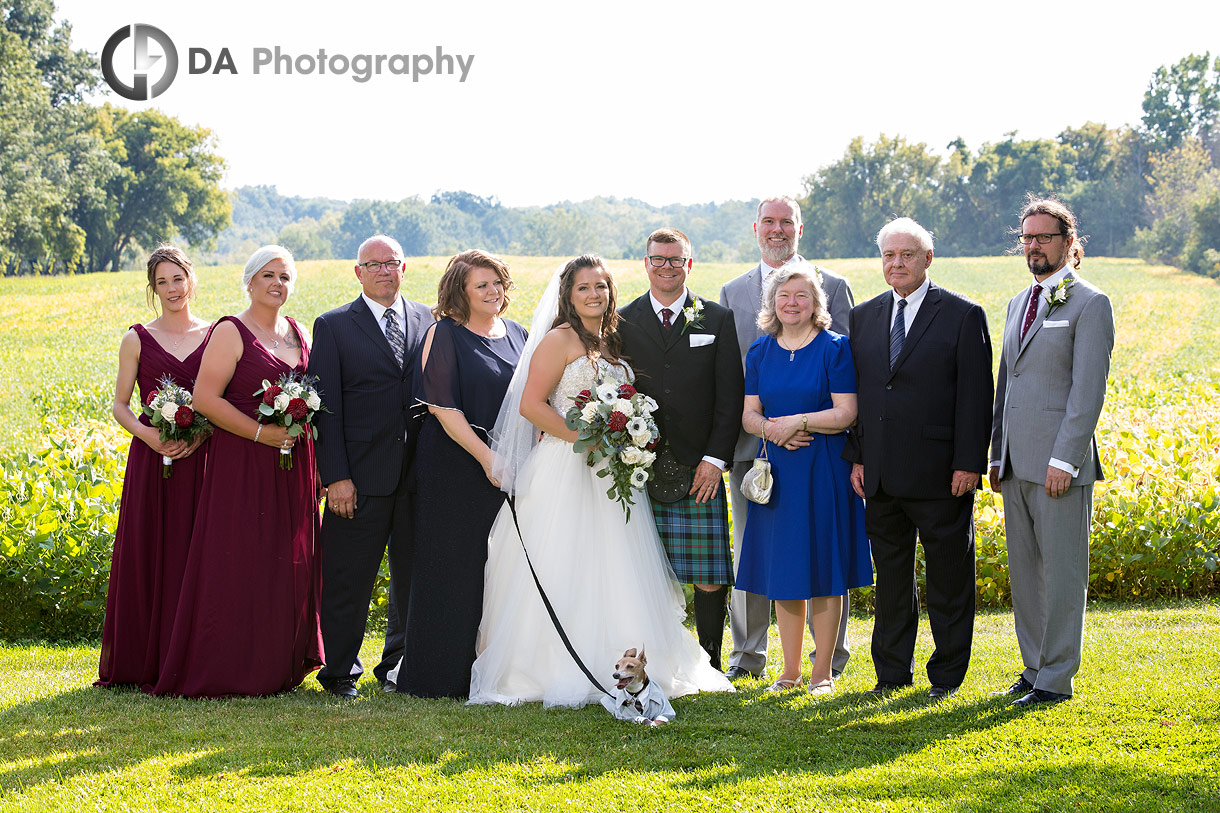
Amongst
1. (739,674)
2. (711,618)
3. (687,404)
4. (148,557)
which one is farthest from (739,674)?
(148,557)

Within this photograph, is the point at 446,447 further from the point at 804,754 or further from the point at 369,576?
the point at 804,754

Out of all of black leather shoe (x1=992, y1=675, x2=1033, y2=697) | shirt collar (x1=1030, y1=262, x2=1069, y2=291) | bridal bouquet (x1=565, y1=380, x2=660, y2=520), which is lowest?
black leather shoe (x1=992, y1=675, x2=1033, y2=697)

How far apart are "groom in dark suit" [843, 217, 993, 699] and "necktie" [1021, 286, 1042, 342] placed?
20 cm

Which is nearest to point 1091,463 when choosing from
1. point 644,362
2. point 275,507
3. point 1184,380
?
point 644,362

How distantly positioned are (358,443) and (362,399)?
0.85 ft

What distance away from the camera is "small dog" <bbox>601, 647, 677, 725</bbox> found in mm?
4738

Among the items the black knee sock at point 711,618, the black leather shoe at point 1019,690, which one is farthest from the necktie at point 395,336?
the black leather shoe at point 1019,690

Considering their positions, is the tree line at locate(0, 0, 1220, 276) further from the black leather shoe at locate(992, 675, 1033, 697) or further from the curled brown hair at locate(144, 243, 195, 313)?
the black leather shoe at locate(992, 675, 1033, 697)

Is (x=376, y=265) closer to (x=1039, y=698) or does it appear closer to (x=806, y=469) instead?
(x=806, y=469)

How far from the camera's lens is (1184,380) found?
20312mm

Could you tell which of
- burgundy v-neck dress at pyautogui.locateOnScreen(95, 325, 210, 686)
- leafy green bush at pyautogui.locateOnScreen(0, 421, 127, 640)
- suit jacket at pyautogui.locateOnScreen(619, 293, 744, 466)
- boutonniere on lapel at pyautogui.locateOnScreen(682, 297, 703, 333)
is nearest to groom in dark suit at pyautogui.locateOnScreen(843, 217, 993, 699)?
suit jacket at pyautogui.locateOnScreen(619, 293, 744, 466)

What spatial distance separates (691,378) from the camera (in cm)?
556

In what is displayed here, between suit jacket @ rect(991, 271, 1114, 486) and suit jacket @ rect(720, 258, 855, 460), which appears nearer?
suit jacket @ rect(991, 271, 1114, 486)

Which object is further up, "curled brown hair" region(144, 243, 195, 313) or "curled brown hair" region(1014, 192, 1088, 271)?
"curled brown hair" region(1014, 192, 1088, 271)
